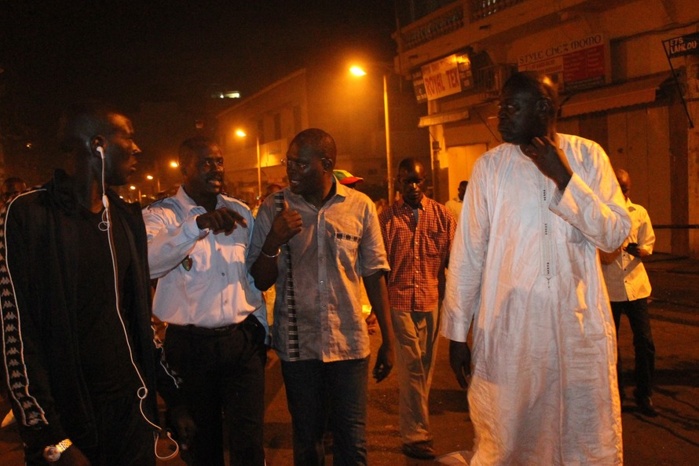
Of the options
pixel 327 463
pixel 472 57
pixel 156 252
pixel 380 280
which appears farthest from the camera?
pixel 472 57

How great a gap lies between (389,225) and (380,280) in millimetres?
1183

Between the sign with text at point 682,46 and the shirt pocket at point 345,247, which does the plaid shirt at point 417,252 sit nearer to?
the shirt pocket at point 345,247

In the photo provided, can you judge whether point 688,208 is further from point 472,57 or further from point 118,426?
point 118,426

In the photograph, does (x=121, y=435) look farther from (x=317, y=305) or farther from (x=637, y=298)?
(x=637, y=298)

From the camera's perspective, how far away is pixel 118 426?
254cm

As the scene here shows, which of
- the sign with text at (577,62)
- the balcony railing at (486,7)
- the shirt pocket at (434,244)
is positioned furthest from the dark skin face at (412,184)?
the balcony railing at (486,7)

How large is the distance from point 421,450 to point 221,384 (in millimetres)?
1776

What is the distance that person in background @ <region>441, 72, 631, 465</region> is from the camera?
2.75 metres

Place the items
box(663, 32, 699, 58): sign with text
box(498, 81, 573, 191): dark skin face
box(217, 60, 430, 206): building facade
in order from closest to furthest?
box(498, 81, 573, 191): dark skin face
box(663, 32, 699, 58): sign with text
box(217, 60, 430, 206): building facade

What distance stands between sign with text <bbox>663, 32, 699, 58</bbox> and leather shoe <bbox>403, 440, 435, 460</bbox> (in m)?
11.4

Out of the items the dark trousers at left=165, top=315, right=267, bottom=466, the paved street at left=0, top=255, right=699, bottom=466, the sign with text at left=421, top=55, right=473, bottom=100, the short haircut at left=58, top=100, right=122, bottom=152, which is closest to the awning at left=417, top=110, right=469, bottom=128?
the sign with text at left=421, top=55, right=473, bottom=100

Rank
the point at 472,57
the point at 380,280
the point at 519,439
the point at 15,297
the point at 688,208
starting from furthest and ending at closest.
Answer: the point at 472,57, the point at 688,208, the point at 380,280, the point at 519,439, the point at 15,297

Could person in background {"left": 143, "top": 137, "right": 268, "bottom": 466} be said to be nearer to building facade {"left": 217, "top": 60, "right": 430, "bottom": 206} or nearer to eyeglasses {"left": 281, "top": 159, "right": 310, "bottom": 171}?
eyeglasses {"left": 281, "top": 159, "right": 310, "bottom": 171}

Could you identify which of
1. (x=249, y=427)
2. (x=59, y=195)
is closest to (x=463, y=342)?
(x=249, y=427)
